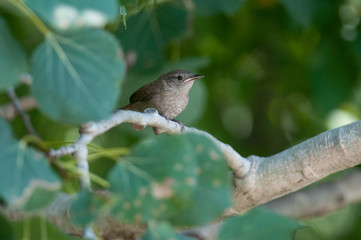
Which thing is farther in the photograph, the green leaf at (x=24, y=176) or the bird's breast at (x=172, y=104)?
the bird's breast at (x=172, y=104)

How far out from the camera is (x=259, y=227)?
46.1 inches

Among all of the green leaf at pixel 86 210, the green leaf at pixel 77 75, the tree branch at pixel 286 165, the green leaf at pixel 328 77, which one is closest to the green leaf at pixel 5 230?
the green leaf at pixel 86 210

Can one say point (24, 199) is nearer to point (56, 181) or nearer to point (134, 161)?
point (56, 181)

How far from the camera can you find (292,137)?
5.45 metres

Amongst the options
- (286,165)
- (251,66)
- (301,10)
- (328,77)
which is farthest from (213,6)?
A: (251,66)

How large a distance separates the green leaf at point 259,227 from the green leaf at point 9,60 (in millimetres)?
567

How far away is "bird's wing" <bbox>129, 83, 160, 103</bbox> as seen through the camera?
4.10 metres

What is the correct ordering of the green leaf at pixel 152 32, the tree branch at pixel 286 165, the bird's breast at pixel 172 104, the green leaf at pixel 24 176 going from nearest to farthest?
1. the green leaf at pixel 24 176
2. the tree branch at pixel 286 165
3. the green leaf at pixel 152 32
4. the bird's breast at pixel 172 104

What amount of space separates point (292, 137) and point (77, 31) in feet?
14.8

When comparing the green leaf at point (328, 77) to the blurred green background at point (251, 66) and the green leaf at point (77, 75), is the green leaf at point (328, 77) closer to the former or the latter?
the blurred green background at point (251, 66)

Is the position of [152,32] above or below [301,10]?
below

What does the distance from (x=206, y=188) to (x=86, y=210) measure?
29 centimetres

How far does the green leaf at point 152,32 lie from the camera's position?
3.05 meters

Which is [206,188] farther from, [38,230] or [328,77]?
[328,77]
